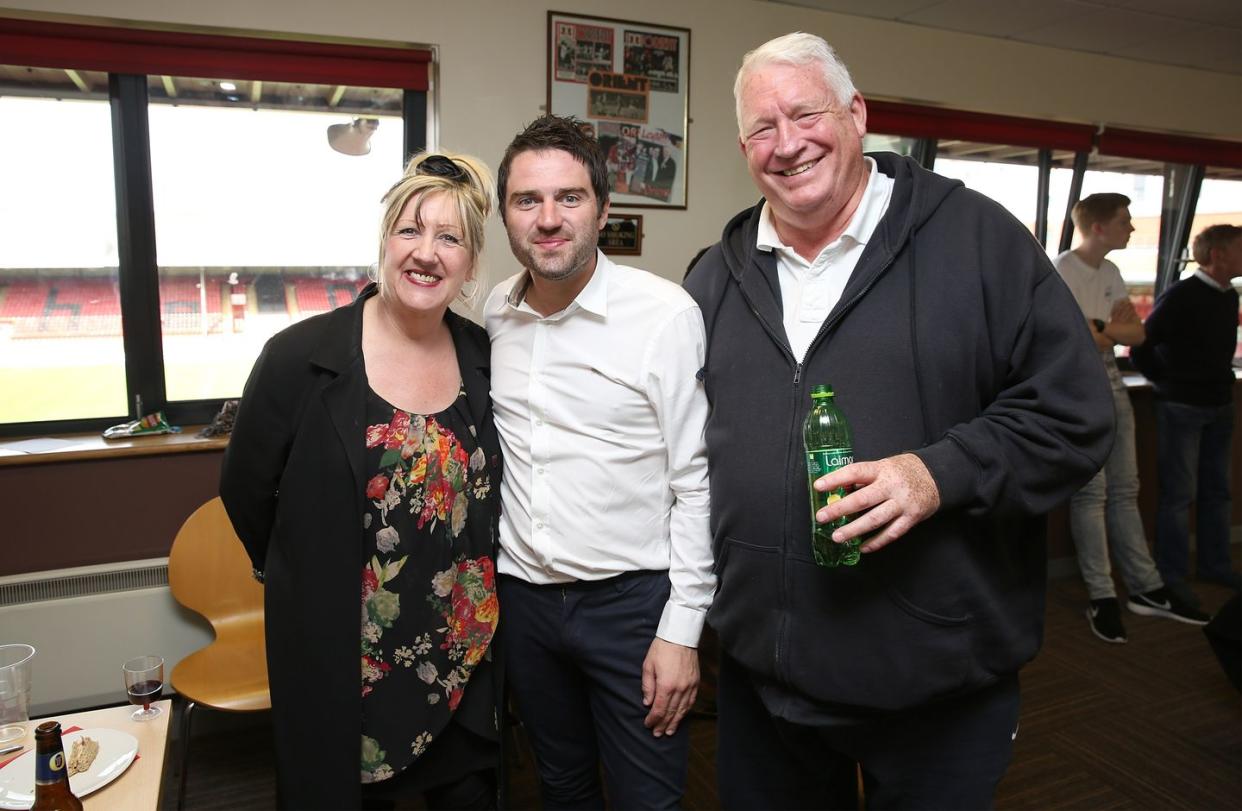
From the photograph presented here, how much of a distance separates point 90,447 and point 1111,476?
14.7 ft

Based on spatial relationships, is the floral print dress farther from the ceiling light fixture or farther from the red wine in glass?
the ceiling light fixture

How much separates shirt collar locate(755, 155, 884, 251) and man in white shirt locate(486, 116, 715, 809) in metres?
0.19

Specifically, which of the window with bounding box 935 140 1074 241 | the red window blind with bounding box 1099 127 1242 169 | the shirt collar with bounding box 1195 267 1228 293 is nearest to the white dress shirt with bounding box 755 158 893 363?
the window with bounding box 935 140 1074 241

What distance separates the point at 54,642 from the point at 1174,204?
653 cm

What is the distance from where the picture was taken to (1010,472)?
4.06 ft

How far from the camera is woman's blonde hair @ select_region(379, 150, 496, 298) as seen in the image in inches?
60.7

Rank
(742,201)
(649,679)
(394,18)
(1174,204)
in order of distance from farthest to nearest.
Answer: (1174,204)
(742,201)
(394,18)
(649,679)

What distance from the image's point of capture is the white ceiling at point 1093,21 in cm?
388

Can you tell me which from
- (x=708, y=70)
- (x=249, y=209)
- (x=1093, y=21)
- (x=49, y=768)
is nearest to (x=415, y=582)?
(x=49, y=768)

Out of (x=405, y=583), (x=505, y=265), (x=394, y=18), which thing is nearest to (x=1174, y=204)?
(x=505, y=265)

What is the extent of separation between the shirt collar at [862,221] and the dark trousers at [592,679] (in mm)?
655

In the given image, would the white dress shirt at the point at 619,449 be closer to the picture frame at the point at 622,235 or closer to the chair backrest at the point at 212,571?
the chair backrest at the point at 212,571

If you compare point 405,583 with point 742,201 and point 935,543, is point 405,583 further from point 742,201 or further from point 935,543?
point 742,201

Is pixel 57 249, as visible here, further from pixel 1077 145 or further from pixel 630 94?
pixel 1077 145
